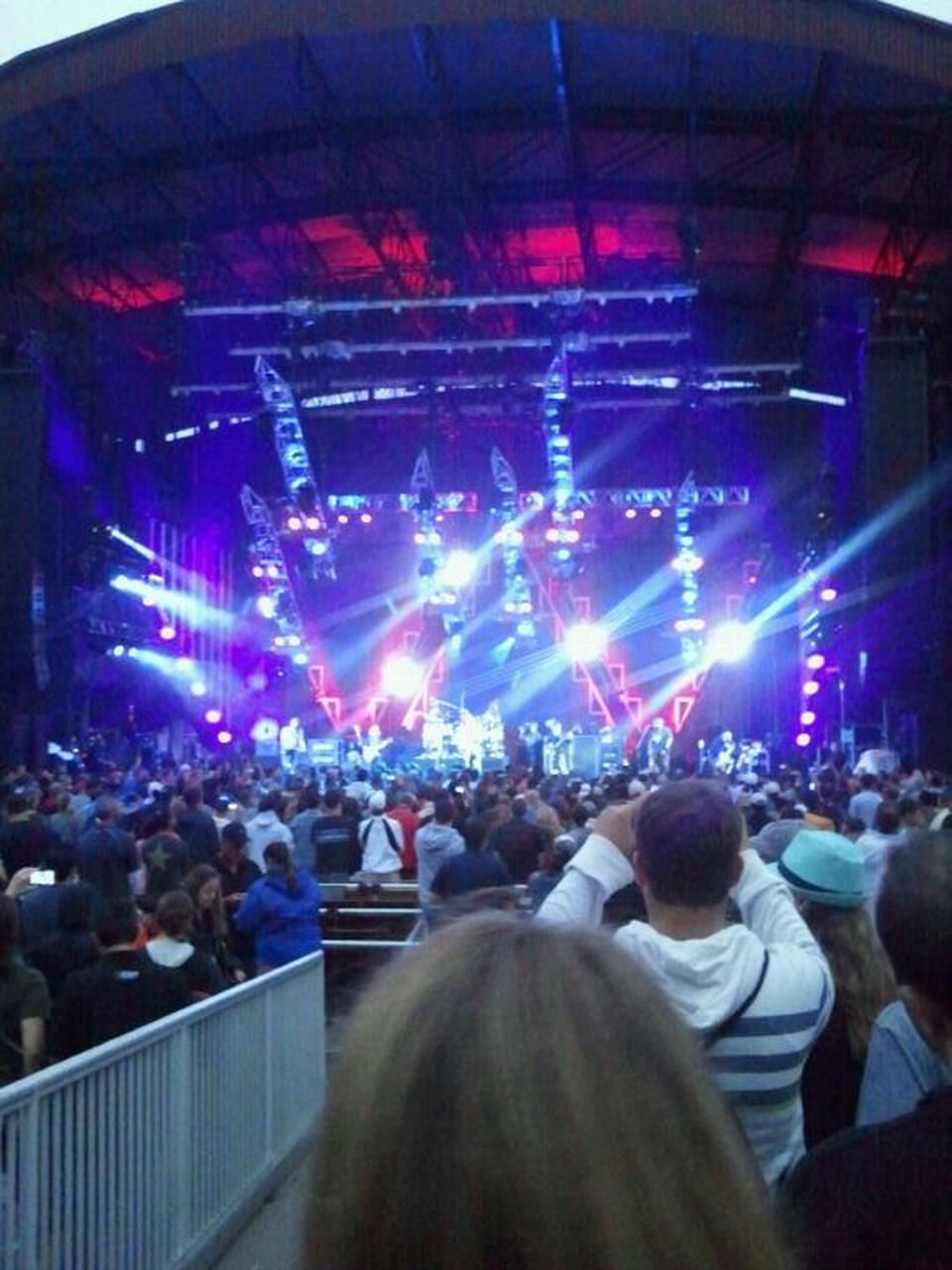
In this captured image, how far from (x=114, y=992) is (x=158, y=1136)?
433mm

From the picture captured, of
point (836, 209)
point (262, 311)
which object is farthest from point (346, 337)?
point (836, 209)

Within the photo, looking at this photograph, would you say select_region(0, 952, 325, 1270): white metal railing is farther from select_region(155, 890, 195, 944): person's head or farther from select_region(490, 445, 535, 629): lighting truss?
select_region(490, 445, 535, 629): lighting truss

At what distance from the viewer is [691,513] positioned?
26.2 meters

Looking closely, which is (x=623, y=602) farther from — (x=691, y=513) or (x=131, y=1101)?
(x=131, y=1101)

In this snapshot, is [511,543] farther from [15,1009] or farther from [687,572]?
[15,1009]

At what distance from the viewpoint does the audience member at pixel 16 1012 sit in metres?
4.09

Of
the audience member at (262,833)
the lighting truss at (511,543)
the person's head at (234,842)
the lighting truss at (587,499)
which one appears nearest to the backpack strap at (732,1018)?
the person's head at (234,842)

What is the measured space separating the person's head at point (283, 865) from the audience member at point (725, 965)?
14.0 ft

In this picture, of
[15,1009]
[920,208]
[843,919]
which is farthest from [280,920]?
[920,208]

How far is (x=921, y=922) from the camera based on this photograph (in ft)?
6.56

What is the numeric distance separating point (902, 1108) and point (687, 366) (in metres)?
18.6

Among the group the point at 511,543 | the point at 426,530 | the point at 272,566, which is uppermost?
the point at 426,530

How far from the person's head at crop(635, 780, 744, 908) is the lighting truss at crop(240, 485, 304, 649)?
22845mm

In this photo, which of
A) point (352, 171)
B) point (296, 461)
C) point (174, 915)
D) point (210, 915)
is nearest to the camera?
point (174, 915)
